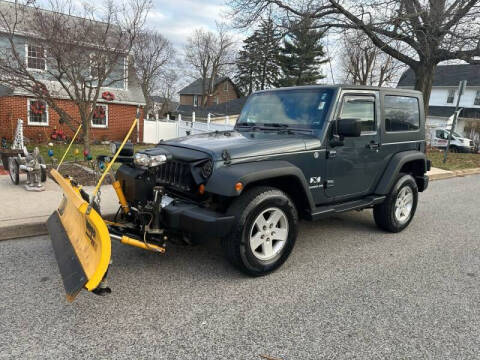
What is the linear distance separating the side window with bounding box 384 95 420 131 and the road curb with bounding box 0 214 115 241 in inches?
180

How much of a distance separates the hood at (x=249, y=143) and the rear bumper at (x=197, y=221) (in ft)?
1.73

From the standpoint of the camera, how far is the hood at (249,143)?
3516mm

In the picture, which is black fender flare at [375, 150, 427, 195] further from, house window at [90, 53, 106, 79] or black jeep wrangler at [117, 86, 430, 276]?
house window at [90, 53, 106, 79]

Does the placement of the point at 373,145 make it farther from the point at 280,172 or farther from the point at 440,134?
the point at 440,134

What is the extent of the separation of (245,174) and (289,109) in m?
1.58

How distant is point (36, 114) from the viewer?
16.3 meters

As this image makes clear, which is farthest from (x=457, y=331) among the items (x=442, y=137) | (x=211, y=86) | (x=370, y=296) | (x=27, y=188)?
(x=211, y=86)

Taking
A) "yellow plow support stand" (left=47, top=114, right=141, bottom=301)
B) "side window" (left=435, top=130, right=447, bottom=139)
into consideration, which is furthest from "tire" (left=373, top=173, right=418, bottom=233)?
"side window" (left=435, top=130, right=447, bottom=139)

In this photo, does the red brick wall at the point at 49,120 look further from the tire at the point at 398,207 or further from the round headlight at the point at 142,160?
the tire at the point at 398,207

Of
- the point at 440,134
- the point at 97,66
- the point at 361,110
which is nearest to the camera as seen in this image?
the point at 361,110

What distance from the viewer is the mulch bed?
7.07 m

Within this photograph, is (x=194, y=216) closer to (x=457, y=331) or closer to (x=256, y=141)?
(x=256, y=141)

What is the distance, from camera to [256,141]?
3812mm

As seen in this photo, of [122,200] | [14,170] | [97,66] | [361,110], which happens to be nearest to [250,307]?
[122,200]
